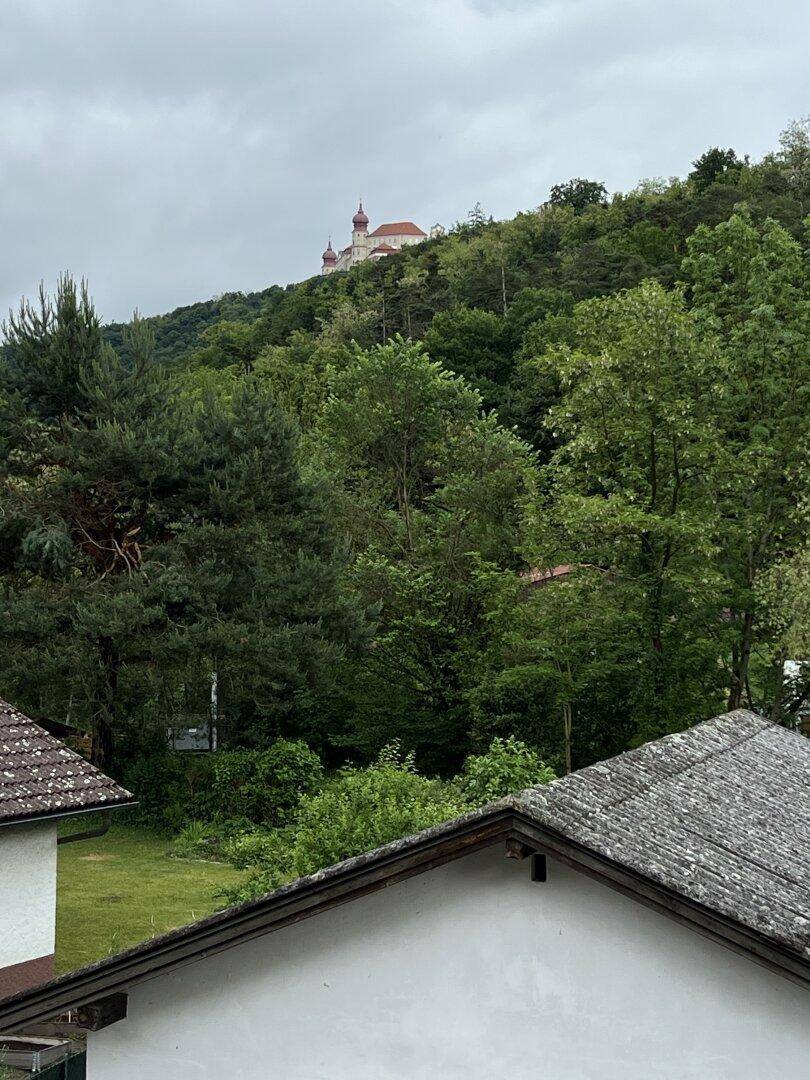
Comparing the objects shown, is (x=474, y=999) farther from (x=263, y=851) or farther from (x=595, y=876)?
(x=263, y=851)

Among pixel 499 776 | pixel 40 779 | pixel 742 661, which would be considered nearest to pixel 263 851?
pixel 499 776

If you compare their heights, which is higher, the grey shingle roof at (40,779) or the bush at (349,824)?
the grey shingle roof at (40,779)

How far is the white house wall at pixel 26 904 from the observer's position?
1393cm

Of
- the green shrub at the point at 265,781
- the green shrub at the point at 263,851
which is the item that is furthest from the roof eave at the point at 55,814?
the green shrub at the point at 265,781

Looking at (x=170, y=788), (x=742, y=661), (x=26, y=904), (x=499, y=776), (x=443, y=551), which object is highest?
(x=443, y=551)

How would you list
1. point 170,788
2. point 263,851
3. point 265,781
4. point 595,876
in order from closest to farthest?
point 595,876 < point 263,851 < point 265,781 < point 170,788

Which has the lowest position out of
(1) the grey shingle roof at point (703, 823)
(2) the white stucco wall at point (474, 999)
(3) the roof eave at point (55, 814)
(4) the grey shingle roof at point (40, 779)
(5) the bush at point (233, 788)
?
(5) the bush at point (233, 788)

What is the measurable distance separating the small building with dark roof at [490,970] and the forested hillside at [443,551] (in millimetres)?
19969

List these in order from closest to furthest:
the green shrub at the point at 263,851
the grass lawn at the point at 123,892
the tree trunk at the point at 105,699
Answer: the green shrub at the point at 263,851 → the grass lawn at the point at 123,892 → the tree trunk at the point at 105,699

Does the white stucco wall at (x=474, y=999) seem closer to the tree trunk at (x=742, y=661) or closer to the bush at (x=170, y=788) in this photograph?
the bush at (x=170, y=788)

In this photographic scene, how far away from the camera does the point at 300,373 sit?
62.2 meters

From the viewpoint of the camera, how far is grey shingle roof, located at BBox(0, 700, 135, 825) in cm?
1395

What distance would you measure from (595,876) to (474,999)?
969mm

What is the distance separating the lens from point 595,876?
616 cm
